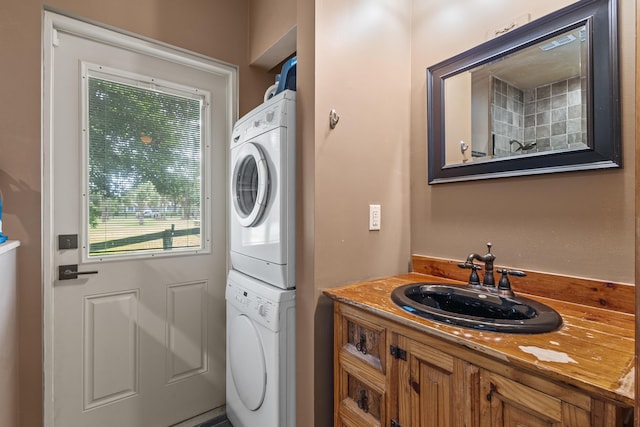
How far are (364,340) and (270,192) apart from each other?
2.48 feet

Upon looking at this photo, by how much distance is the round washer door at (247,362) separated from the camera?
4.66 feet

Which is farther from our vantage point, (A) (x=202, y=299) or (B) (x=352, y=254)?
(A) (x=202, y=299)

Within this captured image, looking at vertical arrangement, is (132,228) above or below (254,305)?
above

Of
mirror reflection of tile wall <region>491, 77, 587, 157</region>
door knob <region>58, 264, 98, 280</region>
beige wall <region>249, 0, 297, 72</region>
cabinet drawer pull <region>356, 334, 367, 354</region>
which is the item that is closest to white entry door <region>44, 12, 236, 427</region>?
door knob <region>58, 264, 98, 280</region>

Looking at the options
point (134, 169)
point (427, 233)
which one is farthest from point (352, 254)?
point (134, 169)

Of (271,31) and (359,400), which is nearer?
(359,400)

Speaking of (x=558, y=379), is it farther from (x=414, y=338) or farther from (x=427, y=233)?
(x=427, y=233)

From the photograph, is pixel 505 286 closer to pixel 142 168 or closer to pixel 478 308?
pixel 478 308

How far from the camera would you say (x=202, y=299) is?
1931 millimetres

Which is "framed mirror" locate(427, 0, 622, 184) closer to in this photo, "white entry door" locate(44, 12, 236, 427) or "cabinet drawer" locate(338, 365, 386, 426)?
"cabinet drawer" locate(338, 365, 386, 426)

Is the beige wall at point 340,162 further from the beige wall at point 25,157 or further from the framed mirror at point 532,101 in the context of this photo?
the beige wall at point 25,157

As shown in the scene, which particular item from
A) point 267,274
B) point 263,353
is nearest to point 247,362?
point 263,353

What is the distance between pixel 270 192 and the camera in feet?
4.66

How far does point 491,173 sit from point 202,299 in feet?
5.82
